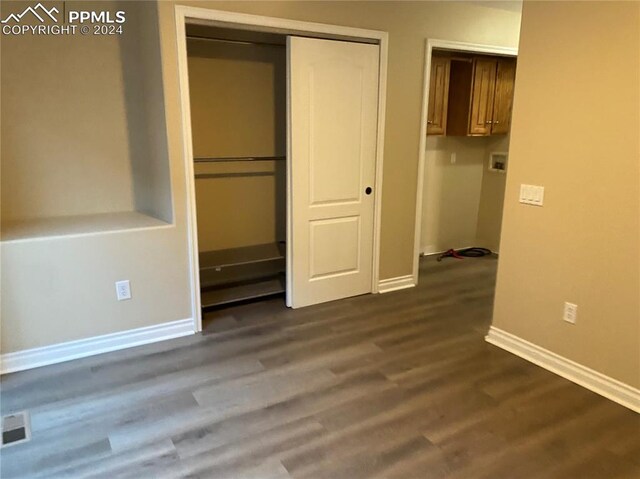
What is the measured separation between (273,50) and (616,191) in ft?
9.77

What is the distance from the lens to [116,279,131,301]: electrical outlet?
10.5 feet

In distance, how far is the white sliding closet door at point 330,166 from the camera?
144 inches

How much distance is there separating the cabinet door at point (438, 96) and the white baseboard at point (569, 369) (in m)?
2.49

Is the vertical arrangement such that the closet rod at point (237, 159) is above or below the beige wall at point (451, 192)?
above

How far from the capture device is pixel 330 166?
388 cm

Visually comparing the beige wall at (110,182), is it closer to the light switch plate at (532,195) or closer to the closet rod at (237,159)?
the closet rod at (237,159)

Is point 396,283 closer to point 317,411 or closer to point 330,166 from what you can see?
point 330,166

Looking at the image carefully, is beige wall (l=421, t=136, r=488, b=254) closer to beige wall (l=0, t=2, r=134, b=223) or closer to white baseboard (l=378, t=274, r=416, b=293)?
white baseboard (l=378, t=274, r=416, b=293)

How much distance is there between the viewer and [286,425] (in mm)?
2473

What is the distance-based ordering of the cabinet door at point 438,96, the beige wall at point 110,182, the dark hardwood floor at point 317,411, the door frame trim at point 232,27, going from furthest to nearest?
the cabinet door at point 438,96, the door frame trim at point 232,27, the beige wall at point 110,182, the dark hardwood floor at point 317,411

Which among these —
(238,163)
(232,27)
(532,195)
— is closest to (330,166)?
(238,163)

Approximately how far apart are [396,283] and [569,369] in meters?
1.77

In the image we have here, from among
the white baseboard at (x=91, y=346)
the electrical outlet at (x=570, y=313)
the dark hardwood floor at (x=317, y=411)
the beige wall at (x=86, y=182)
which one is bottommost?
the dark hardwood floor at (x=317, y=411)

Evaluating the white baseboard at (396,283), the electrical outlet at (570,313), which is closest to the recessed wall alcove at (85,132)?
the white baseboard at (396,283)
